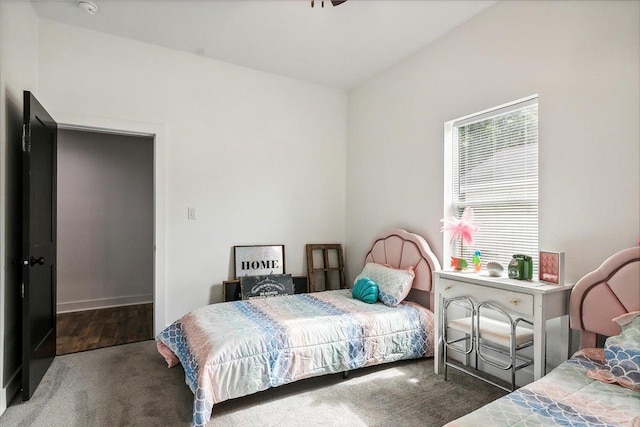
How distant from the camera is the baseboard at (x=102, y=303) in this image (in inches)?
179

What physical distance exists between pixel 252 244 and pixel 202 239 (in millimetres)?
554

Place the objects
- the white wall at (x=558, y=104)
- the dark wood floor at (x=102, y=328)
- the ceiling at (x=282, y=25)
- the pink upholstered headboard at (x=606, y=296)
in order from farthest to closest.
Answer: the dark wood floor at (x=102, y=328) → the ceiling at (x=282, y=25) → the white wall at (x=558, y=104) → the pink upholstered headboard at (x=606, y=296)

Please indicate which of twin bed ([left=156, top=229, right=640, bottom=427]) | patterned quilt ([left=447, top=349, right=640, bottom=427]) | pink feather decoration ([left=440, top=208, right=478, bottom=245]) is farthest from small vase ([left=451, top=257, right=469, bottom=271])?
patterned quilt ([left=447, top=349, right=640, bottom=427])

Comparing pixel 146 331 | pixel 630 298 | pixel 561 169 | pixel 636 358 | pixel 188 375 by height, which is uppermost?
pixel 561 169

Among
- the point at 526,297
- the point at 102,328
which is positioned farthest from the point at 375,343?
the point at 102,328

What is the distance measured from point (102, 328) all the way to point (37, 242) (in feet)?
5.59

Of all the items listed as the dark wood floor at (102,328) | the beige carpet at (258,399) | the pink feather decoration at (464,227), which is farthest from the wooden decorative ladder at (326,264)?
the dark wood floor at (102,328)

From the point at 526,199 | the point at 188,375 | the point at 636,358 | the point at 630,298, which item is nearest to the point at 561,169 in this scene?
the point at 526,199

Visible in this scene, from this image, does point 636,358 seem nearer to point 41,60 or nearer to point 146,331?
point 146,331

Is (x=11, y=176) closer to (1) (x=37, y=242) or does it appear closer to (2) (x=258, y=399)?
(1) (x=37, y=242)

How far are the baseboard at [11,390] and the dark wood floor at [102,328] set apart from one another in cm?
70

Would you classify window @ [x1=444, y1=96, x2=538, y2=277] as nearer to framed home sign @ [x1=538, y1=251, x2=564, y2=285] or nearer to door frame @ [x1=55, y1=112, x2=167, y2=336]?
framed home sign @ [x1=538, y1=251, x2=564, y2=285]

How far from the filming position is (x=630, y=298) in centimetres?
188

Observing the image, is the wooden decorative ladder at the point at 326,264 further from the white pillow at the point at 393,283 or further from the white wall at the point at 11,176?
the white wall at the point at 11,176
